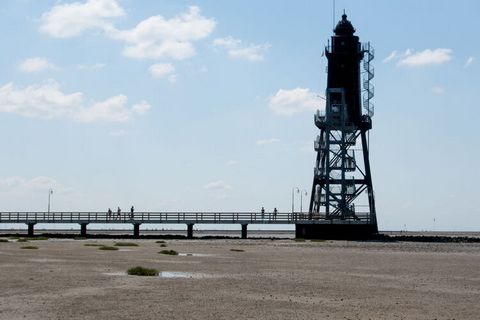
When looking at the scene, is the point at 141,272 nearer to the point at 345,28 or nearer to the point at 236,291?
the point at 236,291

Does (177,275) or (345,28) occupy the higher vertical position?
(345,28)

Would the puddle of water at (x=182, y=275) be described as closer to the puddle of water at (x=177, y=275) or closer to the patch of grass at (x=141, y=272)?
the puddle of water at (x=177, y=275)

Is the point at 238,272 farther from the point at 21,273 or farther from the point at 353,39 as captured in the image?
the point at 353,39

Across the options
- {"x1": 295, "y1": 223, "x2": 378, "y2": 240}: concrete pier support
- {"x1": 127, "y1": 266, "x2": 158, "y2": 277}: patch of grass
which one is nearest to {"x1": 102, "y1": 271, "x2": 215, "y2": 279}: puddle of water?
{"x1": 127, "y1": 266, "x2": 158, "y2": 277}: patch of grass

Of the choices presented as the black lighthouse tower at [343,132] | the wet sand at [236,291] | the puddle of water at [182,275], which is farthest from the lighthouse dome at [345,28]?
the puddle of water at [182,275]

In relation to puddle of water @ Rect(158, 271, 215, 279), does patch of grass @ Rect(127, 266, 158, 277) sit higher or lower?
higher

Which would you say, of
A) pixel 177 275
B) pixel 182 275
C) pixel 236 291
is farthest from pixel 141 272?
pixel 236 291

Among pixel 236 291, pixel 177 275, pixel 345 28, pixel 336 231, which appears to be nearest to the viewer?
pixel 236 291

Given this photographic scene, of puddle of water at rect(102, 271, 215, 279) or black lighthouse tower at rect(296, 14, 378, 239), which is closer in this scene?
puddle of water at rect(102, 271, 215, 279)

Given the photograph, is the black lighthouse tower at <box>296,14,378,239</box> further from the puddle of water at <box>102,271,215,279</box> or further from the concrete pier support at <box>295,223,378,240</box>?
the puddle of water at <box>102,271,215,279</box>

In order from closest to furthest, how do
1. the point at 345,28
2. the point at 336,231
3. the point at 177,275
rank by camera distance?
1. the point at 177,275
2. the point at 336,231
3. the point at 345,28

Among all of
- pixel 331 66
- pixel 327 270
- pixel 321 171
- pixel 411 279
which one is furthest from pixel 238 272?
pixel 331 66

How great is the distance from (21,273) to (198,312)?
10.3m

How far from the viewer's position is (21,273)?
2273cm
